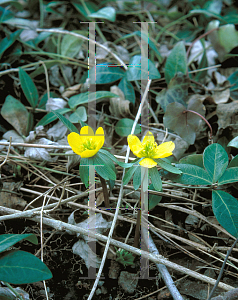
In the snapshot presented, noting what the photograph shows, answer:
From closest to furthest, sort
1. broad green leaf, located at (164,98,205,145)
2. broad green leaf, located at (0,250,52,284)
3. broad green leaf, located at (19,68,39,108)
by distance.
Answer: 1. broad green leaf, located at (0,250,52,284)
2. broad green leaf, located at (164,98,205,145)
3. broad green leaf, located at (19,68,39,108)

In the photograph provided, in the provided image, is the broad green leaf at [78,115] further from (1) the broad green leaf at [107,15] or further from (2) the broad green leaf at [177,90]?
(1) the broad green leaf at [107,15]

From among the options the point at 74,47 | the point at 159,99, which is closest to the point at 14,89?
the point at 74,47

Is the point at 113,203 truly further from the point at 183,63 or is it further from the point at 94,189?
the point at 183,63

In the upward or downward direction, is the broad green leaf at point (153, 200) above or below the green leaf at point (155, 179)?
below

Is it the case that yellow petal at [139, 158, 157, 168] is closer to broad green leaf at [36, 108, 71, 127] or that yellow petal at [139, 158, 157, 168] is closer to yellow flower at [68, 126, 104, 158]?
yellow flower at [68, 126, 104, 158]

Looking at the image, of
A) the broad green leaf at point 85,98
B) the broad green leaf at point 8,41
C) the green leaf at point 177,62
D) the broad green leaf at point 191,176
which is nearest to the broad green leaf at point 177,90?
the green leaf at point 177,62

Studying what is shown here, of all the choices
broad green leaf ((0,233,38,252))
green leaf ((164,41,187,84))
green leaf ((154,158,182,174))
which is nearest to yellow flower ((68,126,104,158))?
green leaf ((154,158,182,174))
